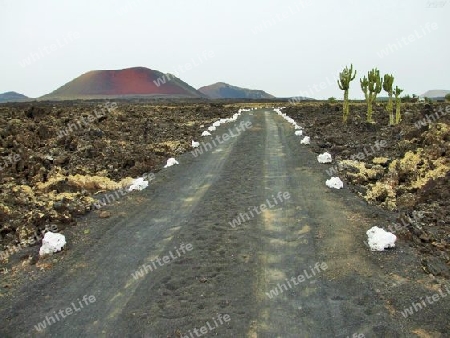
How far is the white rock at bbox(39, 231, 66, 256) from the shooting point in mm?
8594

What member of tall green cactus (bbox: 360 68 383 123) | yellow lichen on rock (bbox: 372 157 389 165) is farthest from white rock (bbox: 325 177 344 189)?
tall green cactus (bbox: 360 68 383 123)

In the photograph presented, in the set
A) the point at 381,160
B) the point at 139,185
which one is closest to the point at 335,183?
the point at 381,160

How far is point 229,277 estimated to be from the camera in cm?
725

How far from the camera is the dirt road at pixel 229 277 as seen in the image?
594 centimetres

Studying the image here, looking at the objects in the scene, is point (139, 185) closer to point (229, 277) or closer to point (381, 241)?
point (229, 277)

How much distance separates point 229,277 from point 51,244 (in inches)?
160

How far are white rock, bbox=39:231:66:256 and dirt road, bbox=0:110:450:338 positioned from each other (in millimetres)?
222

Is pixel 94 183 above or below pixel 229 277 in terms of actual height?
above

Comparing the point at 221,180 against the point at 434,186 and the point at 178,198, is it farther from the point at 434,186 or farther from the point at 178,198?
the point at 434,186

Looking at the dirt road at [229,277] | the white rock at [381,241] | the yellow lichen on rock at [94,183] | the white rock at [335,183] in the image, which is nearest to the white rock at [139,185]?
the yellow lichen on rock at [94,183]

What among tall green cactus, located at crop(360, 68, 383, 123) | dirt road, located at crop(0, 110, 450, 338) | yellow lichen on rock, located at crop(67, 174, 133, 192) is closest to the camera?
dirt road, located at crop(0, 110, 450, 338)

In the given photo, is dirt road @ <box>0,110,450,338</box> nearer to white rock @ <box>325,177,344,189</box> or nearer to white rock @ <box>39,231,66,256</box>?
white rock @ <box>39,231,66,256</box>

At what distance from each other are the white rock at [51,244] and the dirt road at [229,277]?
22cm

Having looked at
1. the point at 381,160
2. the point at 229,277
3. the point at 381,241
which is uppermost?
the point at 381,160
